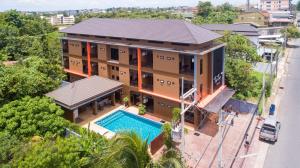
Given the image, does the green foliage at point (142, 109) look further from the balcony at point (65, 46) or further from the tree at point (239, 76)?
the balcony at point (65, 46)

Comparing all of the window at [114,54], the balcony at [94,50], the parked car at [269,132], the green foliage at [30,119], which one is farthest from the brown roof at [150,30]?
the green foliage at [30,119]

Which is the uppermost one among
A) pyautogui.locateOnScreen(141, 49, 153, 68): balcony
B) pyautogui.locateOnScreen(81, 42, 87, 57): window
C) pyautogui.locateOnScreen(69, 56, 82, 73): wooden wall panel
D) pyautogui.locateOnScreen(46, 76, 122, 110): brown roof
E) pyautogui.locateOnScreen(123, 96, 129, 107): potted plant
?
pyautogui.locateOnScreen(81, 42, 87, 57): window

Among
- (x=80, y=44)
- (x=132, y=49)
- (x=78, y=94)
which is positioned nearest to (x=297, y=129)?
(x=132, y=49)

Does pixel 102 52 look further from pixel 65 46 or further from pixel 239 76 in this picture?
pixel 239 76

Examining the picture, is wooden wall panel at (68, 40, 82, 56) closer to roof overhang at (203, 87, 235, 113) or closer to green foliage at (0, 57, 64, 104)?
green foliage at (0, 57, 64, 104)

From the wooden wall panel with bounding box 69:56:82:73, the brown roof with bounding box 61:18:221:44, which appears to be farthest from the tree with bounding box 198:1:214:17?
the wooden wall panel with bounding box 69:56:82:73

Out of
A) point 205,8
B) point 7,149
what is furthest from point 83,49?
point 205,8
